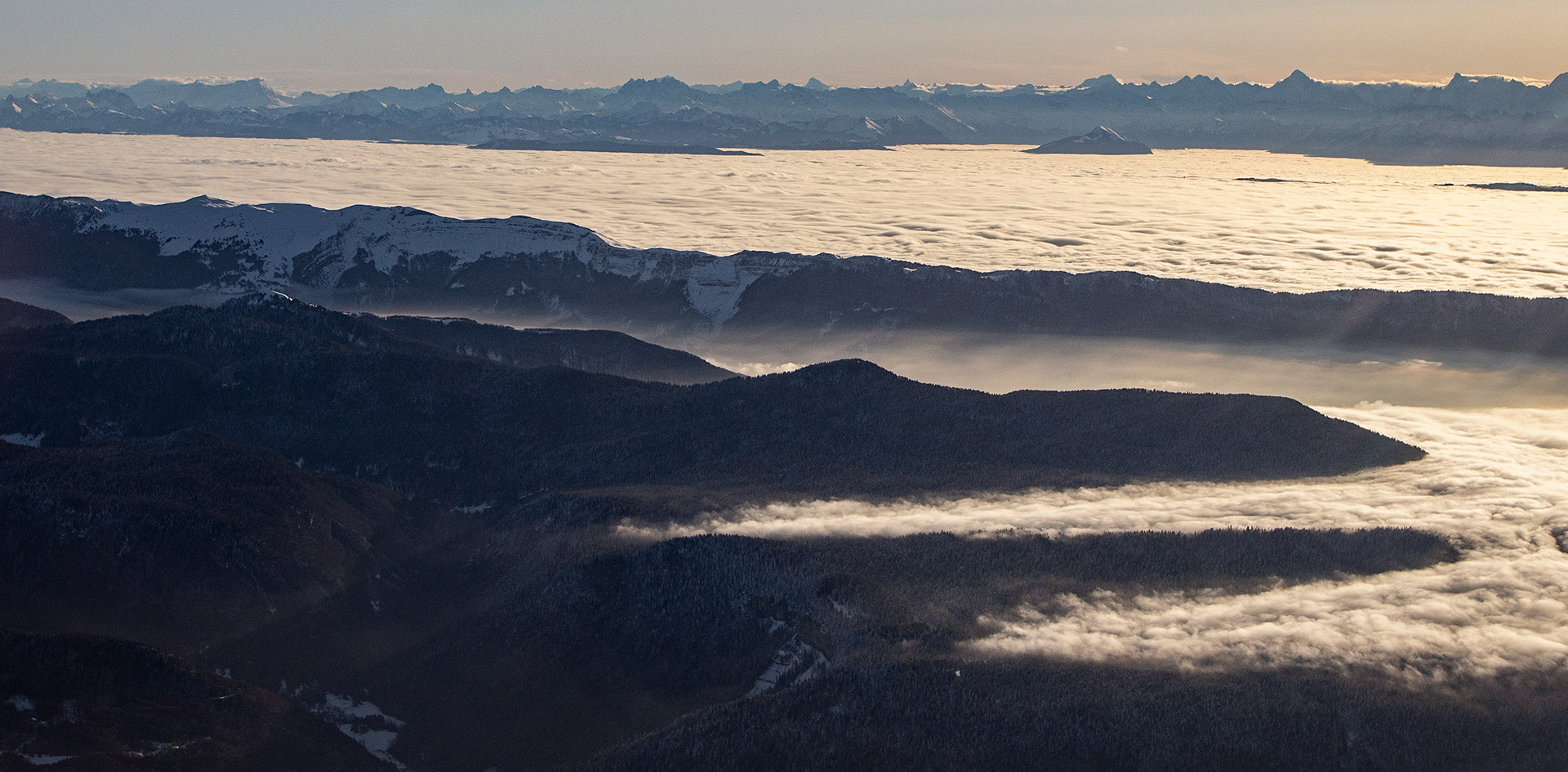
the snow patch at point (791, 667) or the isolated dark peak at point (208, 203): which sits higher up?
the isolated dark peak at point (208, 203)

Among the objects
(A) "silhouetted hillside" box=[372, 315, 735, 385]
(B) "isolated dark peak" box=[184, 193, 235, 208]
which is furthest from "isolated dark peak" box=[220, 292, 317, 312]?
(B) "isolated dark peak" box=[184, 193, 235, 208]

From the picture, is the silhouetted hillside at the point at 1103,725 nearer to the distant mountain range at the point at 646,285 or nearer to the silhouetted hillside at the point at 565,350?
the silhouetted hillside at the point at 565,350

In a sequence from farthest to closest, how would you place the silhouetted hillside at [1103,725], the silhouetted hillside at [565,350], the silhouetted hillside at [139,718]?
the silhouetted hillside at [565,350]
the silhouetted hillside at [1103,725]
the silhouetted hillside at [139,718]

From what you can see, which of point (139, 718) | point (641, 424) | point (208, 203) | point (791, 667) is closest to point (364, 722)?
point (139, 718)

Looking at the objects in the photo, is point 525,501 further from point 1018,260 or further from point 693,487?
point 1018,260

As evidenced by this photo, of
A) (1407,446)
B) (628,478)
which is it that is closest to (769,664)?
(628,478)

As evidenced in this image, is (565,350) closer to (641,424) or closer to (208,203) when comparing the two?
(641,424)

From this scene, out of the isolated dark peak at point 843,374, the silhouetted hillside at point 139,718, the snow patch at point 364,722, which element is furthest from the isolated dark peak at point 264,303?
the silhouetted hillside at point 139,718
